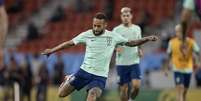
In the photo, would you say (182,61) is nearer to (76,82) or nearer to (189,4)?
(76,82)

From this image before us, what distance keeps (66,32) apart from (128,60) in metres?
13.2

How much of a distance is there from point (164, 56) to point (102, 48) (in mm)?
12182

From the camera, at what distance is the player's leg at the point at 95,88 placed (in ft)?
43.4

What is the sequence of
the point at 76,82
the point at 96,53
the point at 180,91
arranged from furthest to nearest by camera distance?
1. the point at 180,91
2. the point at 76,82
3. the point at 96,53

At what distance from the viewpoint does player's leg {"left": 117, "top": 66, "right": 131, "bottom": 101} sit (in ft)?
52.9

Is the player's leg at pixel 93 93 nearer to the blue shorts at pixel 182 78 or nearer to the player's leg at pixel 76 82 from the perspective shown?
the player's leg at pixel 76 82

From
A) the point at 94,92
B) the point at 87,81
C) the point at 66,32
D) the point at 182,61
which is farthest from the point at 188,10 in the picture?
the point at 66,32

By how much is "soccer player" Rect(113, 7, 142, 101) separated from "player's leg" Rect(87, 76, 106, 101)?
2.55m

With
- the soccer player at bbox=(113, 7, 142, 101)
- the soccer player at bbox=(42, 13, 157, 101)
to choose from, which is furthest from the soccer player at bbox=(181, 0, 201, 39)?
the soccer player at bbox=(113, 7, 142, 101)

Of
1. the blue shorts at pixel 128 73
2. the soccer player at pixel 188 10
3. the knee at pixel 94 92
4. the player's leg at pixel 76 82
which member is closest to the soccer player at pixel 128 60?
the blue shorts at pixel 128 73

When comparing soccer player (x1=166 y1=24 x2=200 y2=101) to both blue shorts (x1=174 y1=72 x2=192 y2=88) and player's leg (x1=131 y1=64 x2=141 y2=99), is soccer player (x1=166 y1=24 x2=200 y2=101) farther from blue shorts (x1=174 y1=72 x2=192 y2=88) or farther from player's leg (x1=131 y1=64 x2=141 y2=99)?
player's leg (x1=131 y1=64 x2=141 y2=99)

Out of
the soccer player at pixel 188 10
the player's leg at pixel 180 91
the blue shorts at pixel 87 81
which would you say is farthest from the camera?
the player's leg at pixel 180 91

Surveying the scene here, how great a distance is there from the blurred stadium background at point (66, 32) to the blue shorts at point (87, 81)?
317 inches

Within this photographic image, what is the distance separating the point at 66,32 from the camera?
29.1m
